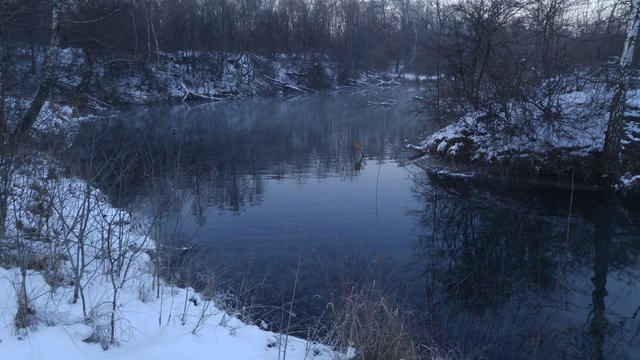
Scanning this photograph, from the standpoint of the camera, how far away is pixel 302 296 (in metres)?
8.25

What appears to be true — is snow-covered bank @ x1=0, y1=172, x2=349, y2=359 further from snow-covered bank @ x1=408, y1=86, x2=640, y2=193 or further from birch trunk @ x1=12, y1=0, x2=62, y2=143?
snow-covered bank @ x1=408, y1=86, x2=640, y2=193

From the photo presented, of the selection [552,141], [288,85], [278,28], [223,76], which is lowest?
[552,141]

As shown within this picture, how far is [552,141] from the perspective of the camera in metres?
16.7

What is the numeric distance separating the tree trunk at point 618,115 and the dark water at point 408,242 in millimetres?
1324

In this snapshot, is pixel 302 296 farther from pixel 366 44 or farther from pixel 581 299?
pixel 366 44

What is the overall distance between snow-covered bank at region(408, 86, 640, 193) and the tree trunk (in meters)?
0.27

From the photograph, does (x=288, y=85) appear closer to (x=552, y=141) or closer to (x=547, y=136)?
(x=547, y=136)

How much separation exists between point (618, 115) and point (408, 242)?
8.26m

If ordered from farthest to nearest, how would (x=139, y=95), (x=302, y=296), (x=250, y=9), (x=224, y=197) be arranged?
(x=250, y=9) < (x=139, y=95) < (x=224, y=197) < (x=302, y=296)

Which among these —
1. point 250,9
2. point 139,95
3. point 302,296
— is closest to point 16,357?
point 302,296

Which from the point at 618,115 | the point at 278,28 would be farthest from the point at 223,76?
the point at 618,115

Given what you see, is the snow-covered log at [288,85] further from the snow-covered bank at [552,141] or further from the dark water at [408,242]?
the snow-covered bank at [552,141]

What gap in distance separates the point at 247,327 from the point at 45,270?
2.59 metres

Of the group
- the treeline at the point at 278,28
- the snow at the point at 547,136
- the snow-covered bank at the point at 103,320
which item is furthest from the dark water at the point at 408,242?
the treeline at the point at 278,28
